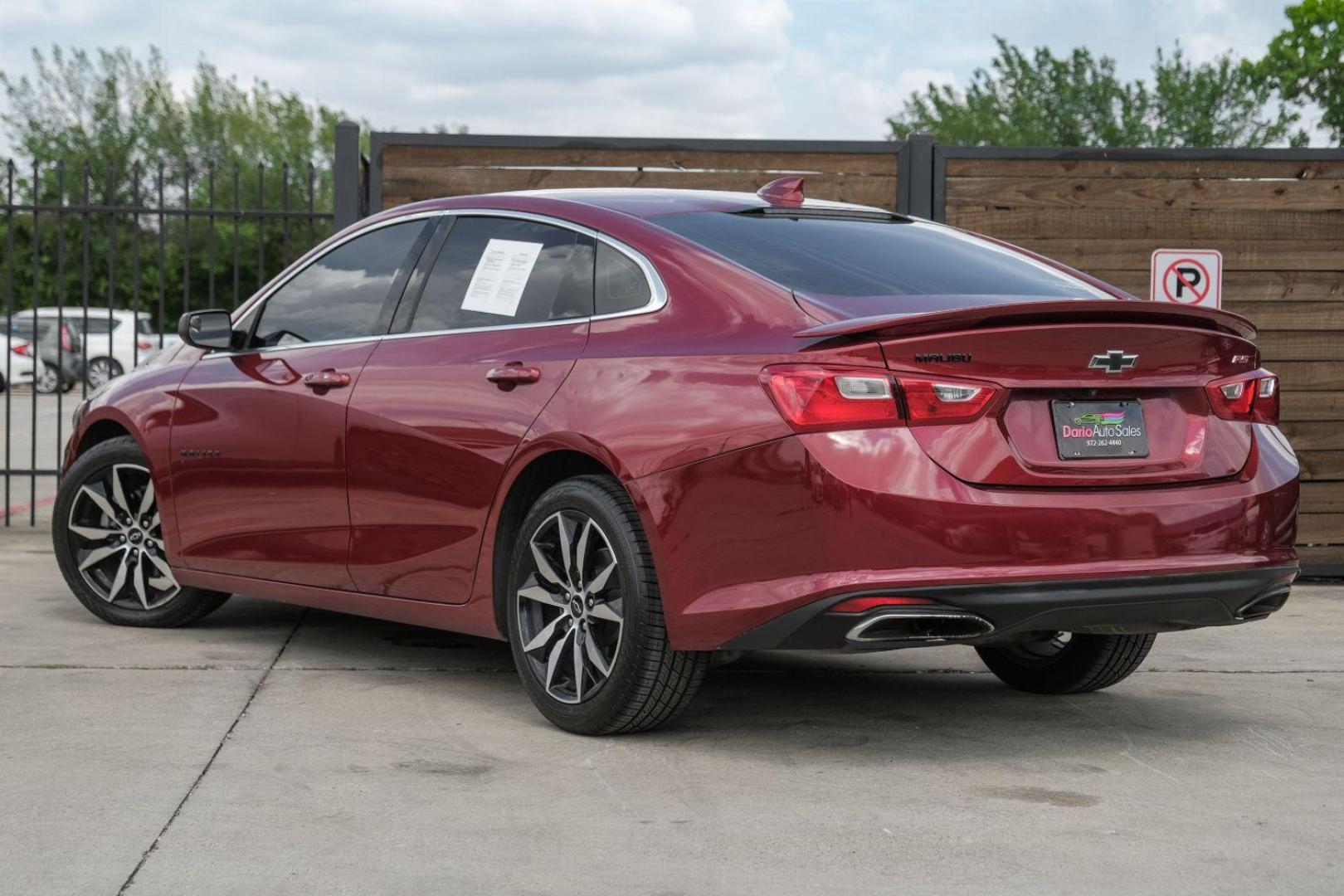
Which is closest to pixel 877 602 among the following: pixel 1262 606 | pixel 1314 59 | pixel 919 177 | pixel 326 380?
pixel 1262 606

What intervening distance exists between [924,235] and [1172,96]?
65.3 metres

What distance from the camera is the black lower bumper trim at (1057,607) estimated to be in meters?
4.42

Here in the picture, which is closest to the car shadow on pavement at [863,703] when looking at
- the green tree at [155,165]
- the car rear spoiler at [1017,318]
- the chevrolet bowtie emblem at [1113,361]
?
the chevrolet bowtie emblem at [1113,361]

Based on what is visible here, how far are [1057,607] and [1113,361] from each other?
670mm

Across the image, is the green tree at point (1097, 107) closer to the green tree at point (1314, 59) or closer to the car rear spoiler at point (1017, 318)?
the green tree at point (1314, 59)

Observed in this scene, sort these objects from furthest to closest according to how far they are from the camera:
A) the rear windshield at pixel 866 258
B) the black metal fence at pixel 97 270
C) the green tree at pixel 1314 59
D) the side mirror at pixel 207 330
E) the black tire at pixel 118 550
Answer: the green tree at pixel 1314 59 < the black metal fence at pixel 97 270 < the black tire at pixel 118 550 < the side mirror at pixel 207 330 < the rear windshield at pixel 866 258

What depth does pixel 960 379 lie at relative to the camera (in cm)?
444

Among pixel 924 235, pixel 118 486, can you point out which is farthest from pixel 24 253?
pixel 924 235

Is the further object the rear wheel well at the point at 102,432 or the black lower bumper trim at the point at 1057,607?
the rear wheel well at the point at 102,432

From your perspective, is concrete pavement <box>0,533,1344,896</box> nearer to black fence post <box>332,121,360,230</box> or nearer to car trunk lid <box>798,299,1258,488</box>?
car trunk lid <box>798,299,1258,488</box>

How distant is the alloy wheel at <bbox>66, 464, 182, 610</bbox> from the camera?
23.1 ft

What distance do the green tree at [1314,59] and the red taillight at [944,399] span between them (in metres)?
54.1

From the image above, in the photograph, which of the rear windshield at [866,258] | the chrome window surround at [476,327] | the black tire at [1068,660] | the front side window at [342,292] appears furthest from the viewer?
the front side window at [342,292]

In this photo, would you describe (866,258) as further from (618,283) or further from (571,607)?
(571,607)
